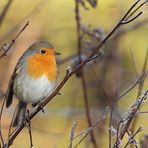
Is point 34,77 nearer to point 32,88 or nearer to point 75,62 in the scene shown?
point 32,88

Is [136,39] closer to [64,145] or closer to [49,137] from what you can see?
[49,137]

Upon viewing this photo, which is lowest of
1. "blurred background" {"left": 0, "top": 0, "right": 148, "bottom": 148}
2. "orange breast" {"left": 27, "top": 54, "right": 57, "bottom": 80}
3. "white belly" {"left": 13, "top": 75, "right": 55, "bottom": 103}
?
"white belly" {"left": 13, "top": 75, "right": 55, "bottom": 103}

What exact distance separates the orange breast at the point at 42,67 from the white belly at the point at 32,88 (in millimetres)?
35

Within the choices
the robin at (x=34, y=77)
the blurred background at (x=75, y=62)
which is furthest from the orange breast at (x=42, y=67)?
the blurred background at (x=75, y=62)

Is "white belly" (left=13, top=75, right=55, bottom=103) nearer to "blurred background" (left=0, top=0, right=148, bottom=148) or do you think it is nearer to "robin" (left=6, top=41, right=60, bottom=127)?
"robin" (left=6, top=41, right=60, bottom=127)

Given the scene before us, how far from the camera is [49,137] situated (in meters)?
6.11

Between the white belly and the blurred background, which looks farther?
the blurred background

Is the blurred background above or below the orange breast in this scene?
above

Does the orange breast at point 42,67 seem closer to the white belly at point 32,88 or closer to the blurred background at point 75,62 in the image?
the white belly at point 32,88

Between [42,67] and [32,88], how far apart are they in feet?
0.51

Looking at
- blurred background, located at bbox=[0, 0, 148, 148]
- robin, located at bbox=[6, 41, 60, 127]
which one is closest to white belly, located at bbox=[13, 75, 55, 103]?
robin, located at bbox=[6, 41, 60, 127]

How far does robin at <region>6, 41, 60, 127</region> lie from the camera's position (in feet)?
12.0

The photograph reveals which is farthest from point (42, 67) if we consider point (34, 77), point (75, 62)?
point (75, 62)

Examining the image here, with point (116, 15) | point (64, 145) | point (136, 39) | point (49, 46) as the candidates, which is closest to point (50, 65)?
point (49, 46)
